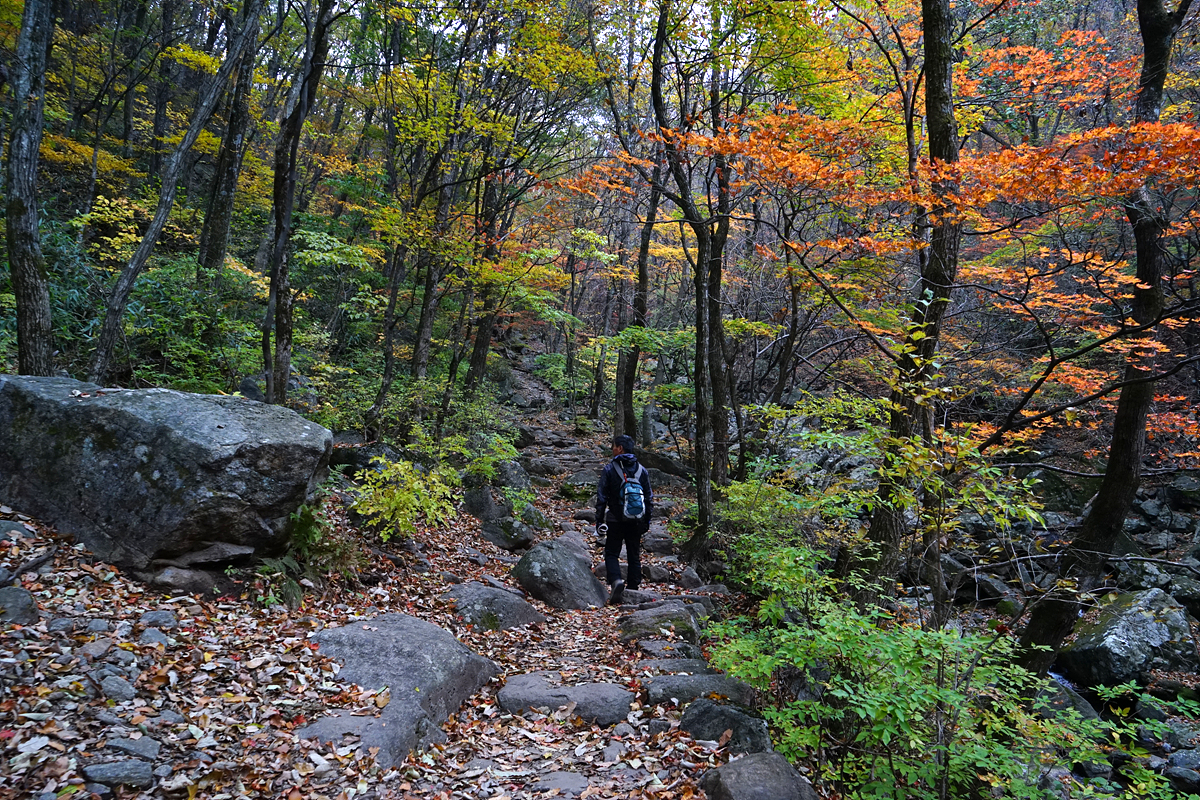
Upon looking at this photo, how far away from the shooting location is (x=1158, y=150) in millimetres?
6367

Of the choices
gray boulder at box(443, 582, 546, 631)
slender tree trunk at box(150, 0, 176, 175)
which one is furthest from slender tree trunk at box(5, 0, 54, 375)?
slender tree trunk at box(150, 0, 176, 175)

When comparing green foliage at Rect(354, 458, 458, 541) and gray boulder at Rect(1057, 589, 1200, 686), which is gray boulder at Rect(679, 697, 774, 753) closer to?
green foliage at Rect(354, 458, 458, 541)

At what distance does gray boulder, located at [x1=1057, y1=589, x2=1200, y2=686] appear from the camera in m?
8.30

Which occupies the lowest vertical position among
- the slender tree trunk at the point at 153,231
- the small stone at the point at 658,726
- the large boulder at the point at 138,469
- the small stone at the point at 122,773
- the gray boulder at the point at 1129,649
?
the gray boulder at the point at 1129,649

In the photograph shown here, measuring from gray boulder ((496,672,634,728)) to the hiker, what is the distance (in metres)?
2.62

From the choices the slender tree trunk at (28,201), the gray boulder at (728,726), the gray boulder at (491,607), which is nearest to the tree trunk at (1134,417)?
the gray boulder at (728,726)

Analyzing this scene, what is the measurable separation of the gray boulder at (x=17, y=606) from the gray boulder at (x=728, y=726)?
4.36 meters

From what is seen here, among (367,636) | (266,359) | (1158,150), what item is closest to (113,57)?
(266,359)

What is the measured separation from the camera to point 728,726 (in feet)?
13.7

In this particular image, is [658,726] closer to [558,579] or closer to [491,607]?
[491,607]

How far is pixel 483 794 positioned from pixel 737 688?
219cm

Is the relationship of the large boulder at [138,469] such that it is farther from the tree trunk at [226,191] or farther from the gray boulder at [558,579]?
the tree trunk at [226,191]

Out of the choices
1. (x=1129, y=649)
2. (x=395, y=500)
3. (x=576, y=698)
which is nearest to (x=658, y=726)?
(x=576, y=698)

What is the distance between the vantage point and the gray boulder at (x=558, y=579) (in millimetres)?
7285
